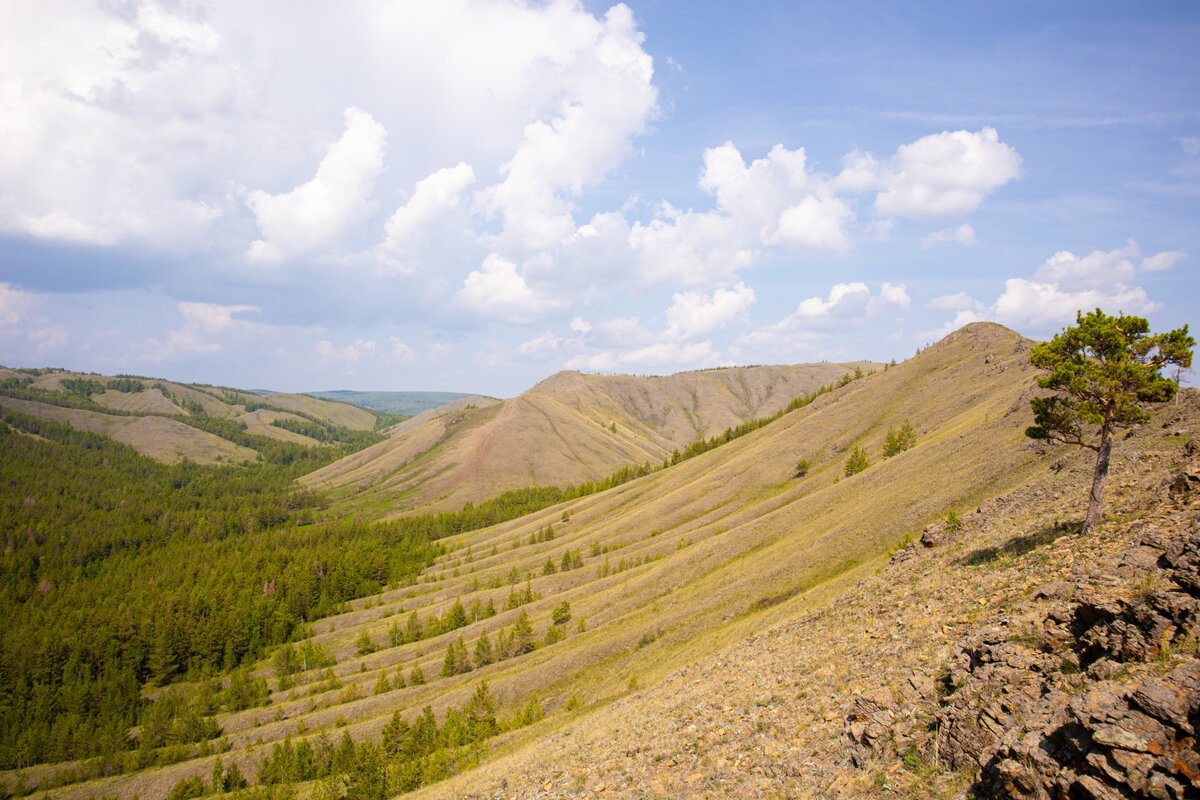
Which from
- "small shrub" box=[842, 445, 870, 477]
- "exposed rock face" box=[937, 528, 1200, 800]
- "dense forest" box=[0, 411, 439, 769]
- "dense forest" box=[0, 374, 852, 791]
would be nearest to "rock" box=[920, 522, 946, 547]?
"exposed rock face" box=[937, 528, 1200, 800]

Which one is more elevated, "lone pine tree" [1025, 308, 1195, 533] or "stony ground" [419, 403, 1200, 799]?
"lone pine tree" [1025, 308, 1195, 533]

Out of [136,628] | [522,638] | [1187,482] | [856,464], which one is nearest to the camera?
[1187,482]

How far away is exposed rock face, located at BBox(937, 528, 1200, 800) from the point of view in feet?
46.6

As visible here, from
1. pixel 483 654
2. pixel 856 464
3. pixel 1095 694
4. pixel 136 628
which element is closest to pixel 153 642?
pixel 136 628

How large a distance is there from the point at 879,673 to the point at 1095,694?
14.0m

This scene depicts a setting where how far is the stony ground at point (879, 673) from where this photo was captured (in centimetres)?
2286

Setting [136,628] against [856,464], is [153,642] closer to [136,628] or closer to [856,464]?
[136,628]

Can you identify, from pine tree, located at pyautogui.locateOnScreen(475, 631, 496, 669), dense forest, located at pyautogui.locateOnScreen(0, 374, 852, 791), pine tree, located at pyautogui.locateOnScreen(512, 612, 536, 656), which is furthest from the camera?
dense forest, located at pyautogui.locateOnScreen(0, 374, 852, 791)

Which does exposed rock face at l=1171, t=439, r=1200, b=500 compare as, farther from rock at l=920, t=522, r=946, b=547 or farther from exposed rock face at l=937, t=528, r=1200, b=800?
rock at l=920, t=522, r=946, b=547

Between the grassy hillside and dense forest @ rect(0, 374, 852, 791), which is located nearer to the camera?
the grassy hillside

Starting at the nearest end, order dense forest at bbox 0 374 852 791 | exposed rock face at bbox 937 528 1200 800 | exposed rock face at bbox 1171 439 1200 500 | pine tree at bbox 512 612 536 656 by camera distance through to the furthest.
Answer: exposed rock face at bbox 937 528 1200 800 < exposed rock face at bbox 1171 439 1200 500 < pine tree at bbox 512 612 536 656 < dense forest at bbox 0 374 852 791

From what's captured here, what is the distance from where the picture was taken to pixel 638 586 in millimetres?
97312

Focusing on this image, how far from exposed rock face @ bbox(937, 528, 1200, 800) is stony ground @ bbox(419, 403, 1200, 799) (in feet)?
1.22

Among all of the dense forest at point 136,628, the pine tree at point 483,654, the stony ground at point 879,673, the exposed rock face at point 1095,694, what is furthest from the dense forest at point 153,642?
the exposed rock face at point 1095,694
